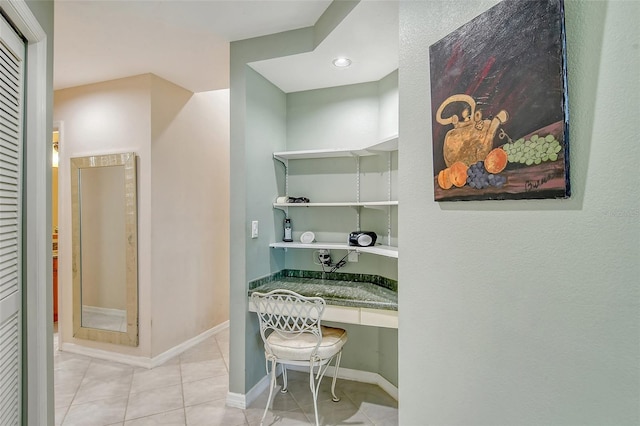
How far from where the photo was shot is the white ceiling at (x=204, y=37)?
6.33 ft

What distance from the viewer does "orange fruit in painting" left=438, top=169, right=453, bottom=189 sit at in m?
1.16

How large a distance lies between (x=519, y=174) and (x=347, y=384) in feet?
7.46

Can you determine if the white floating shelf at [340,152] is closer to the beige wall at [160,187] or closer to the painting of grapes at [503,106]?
the painting of grapes at [503,106]

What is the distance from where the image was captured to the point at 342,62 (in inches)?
91.7

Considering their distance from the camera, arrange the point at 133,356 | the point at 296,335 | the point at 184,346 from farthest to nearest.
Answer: the point at 184,346 < the point at 133,356 < the point at 296,335

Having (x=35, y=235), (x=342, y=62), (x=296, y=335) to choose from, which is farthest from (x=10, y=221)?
(x=342, y=62)

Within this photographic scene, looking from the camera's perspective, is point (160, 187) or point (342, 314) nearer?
point (342, 314)

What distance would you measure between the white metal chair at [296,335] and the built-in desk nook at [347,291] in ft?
0.41

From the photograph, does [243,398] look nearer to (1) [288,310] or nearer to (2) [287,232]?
(1) [288,310]

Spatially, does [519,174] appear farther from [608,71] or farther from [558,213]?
[608,71]

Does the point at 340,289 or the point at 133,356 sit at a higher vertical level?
the point at 340,289

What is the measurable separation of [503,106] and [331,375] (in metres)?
2.48

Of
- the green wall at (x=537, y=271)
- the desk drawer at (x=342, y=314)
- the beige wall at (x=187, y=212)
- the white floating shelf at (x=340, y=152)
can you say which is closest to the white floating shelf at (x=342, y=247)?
the desk drawer at (x=342, y=314)

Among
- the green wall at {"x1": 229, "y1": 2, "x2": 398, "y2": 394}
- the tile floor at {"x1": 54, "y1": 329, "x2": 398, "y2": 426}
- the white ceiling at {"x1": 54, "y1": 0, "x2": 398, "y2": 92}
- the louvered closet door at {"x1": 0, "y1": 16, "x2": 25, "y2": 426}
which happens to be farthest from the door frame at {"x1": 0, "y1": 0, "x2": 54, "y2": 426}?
the green wall at {"x1": 229, "y1": 2, "x2": 398, "y2": 394}
